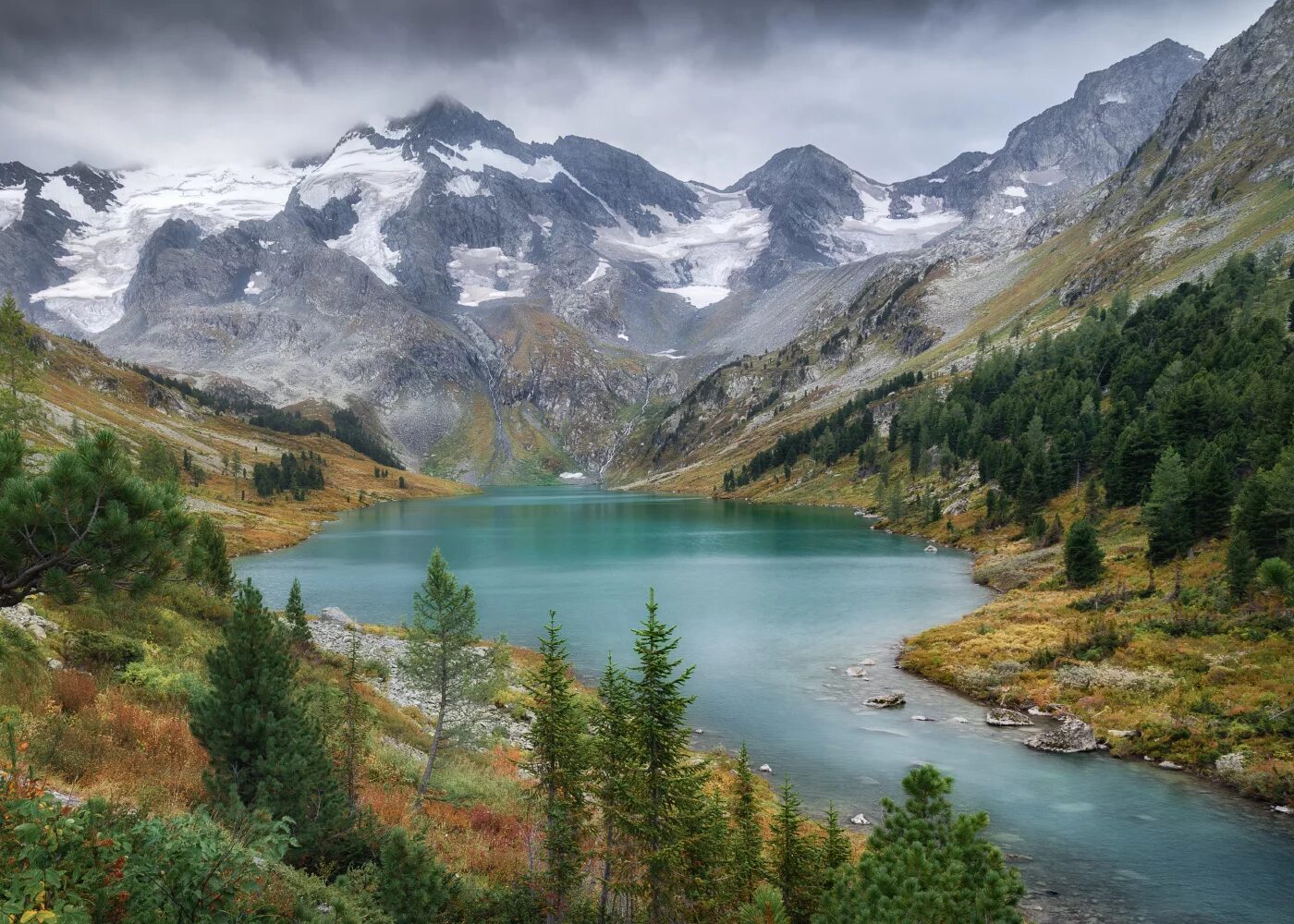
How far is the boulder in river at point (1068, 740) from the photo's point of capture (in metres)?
33.2

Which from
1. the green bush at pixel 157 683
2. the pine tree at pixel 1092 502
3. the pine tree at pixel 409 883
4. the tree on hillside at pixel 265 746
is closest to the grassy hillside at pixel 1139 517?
the pine tree at pixel 1092 502

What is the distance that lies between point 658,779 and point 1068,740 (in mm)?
29250

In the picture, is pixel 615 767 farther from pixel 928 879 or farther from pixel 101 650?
pixel 101 650

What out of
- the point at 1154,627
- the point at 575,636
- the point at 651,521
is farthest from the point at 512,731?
the point at 651,521

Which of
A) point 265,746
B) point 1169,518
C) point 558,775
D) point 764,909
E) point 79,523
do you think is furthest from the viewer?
point 1169,518

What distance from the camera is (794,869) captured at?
51.8 ft

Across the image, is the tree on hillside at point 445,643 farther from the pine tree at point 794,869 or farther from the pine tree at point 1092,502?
the pine tree at point 1092,502

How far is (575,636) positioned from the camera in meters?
58.0

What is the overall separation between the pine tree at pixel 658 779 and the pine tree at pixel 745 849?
97.7 inches

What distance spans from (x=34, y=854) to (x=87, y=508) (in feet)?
23.7

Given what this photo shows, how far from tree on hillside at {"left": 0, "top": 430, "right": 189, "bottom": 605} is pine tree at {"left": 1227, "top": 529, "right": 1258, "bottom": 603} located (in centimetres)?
5252

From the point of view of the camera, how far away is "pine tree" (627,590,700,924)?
1380 cm

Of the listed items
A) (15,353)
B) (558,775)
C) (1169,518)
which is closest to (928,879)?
(558,775)

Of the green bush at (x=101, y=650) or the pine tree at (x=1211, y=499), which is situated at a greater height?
the pine tree at (x=1211, y=499)
